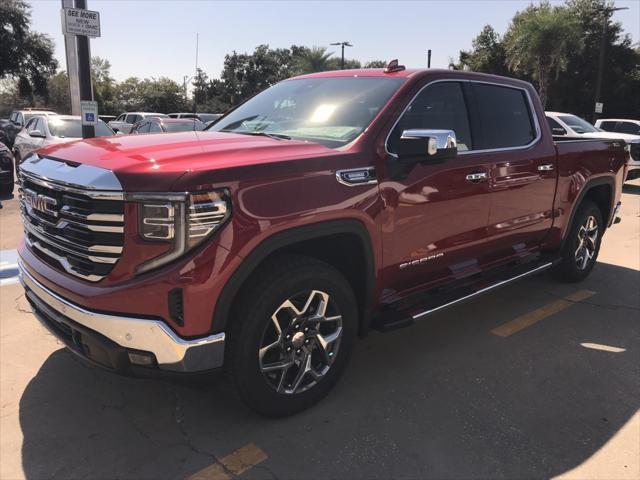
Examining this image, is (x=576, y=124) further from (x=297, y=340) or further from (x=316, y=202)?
(x=297, y=340)

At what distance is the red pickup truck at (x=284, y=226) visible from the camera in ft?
7.93

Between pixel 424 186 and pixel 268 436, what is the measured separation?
68.4 inches

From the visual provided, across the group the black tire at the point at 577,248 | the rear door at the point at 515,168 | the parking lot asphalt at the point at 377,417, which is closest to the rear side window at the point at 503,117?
the rear door at the point at 515,168

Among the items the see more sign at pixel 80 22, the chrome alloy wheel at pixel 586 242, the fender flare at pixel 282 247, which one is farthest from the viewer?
the see more sign at pixel 80 22

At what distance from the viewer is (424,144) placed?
3.05 metres

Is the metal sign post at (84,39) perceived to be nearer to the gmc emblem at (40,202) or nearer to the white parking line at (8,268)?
the white parking line at (8,268)

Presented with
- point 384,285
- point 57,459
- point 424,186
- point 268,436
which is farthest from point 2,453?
point 424,186

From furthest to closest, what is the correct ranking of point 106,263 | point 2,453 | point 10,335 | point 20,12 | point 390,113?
point 20,12 < point 10,335 < point 390,113 < point 2,453 < point 106,263

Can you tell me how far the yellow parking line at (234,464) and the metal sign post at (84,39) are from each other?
25.3 ft

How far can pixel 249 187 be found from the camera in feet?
8.30

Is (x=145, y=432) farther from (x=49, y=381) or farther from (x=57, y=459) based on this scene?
(x=49, y=381)

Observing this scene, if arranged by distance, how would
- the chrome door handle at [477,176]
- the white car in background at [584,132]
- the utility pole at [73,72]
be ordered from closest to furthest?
the chrome door handle at [477,176]
the utility pole at [73,72]
the white car in background at [584,132]

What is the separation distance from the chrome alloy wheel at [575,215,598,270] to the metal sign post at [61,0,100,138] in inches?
301

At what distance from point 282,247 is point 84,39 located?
7.80m
